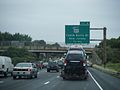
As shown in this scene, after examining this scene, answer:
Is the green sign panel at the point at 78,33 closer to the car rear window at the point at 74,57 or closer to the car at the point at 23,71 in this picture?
the car rear window at the point at 74,57

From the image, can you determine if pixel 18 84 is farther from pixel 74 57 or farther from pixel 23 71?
pixel 74 57

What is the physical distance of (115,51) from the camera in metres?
120

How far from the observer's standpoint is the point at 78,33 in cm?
6500

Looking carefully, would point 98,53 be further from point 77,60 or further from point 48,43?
point 77,60

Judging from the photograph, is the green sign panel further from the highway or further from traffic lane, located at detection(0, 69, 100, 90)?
traffic lane, located at detection(0, 69, 100, 90)

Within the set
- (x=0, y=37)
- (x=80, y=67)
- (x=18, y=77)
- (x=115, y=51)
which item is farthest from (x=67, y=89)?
(x=0, y=37)

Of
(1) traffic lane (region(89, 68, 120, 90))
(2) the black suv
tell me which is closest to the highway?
(1) traffic lane (region(89, 68, 120, 90))

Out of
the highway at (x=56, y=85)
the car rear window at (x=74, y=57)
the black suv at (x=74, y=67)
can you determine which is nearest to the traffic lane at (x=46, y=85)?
the highway at (x=56, y=85)

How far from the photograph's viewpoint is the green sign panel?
6450 cm

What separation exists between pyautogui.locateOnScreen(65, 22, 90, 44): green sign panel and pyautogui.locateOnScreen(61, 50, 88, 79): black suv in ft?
86.9

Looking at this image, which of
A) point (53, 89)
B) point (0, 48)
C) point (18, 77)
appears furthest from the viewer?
point (0, 48)

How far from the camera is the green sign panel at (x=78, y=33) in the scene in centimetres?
6450

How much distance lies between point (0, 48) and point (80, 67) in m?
68.8

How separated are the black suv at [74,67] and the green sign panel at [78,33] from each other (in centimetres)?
2648
